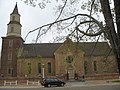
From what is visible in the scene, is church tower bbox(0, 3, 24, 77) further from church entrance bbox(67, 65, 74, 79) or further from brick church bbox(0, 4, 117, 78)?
church entrance bbox(67, 65, 74, 79)

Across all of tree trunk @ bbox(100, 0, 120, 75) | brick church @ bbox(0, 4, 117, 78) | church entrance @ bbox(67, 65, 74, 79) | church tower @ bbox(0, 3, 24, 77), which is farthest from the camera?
church tower @ bbox(0, 3, 24, 77)

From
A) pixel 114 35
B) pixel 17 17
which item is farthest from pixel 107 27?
pixel 17 17

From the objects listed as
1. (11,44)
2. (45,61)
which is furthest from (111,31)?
(11,44)

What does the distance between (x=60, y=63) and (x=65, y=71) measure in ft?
8.30

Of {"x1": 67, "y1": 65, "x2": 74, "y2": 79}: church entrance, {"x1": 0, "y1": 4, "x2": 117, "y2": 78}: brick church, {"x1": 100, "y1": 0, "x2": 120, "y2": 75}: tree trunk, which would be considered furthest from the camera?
Result: {"x1": 0, "y1": 4, "x2": 117, "y2": 78}: brick church

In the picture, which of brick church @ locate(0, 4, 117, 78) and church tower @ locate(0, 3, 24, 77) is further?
church tower @ locate(0, 3, 24, 77)

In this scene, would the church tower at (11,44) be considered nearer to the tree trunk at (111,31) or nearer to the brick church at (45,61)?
the brick church at (45,61)

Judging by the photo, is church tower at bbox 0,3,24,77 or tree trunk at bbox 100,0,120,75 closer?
tree trunk at bbox 100,0,120,75

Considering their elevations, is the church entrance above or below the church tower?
below

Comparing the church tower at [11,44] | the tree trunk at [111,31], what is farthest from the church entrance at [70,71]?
the tree trunk at [111,31]

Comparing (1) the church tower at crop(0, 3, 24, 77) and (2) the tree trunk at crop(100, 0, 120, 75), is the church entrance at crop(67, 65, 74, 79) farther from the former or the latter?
(2) the tree trunk at crop(100, 0, 120, 75)

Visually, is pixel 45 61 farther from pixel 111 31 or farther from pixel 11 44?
A: pixel 111 31

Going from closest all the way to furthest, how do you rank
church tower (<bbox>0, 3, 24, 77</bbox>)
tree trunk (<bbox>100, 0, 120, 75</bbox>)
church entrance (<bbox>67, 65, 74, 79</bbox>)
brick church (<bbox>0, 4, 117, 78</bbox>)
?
tree trunk (<bbox>100, 0, 120, 75</bbox>)
church entrance (<bbox>67, 65, 74, 79</bbox>)
brick church (<bbox>0, 4, 117, 78</bbox>)
church tower (<bbox>0, 3, 24, 77</bbox>)

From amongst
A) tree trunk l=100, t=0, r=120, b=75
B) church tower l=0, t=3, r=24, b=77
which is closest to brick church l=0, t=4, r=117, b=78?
church tower l=0, t=3, r=24, b=77
